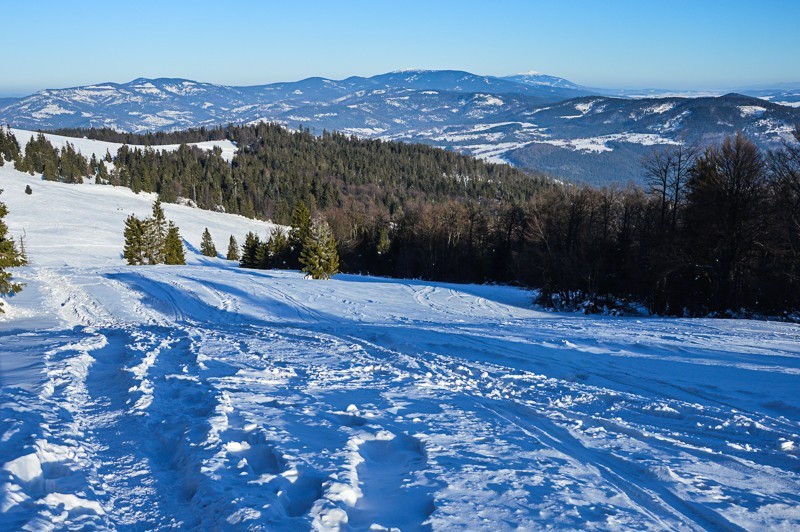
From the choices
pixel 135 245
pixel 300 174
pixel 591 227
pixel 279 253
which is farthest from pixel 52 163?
pixel 591 227

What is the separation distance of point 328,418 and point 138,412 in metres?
2.94

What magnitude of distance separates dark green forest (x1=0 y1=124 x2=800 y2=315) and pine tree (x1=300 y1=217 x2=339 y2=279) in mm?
14152

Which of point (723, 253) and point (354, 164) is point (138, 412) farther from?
point (354, 164)

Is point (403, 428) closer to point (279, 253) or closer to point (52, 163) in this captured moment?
point (279, 253)

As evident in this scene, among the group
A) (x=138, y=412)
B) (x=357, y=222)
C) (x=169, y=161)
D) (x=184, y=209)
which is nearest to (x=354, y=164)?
(x=169, y=161)

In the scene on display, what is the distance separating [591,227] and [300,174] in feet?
394

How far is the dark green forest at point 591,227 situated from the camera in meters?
23.5

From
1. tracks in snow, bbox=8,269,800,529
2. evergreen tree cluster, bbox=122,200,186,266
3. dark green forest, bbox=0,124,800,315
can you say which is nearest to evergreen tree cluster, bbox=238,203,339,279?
dark green forest, bbox=0,124,800,315

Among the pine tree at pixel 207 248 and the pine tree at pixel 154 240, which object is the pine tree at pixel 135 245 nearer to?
the pine tree at pixel 154 240

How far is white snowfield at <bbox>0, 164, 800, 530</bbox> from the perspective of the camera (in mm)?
4977

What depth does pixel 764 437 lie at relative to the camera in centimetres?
693

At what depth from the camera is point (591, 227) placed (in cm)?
3406

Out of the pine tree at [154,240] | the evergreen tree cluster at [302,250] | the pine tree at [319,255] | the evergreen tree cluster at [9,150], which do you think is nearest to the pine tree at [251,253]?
the evergreen tree cluster at [302,250]

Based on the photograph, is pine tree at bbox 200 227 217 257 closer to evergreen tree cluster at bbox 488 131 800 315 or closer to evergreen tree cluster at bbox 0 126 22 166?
evergreen tree cluster at bbox 488 131 800 315
